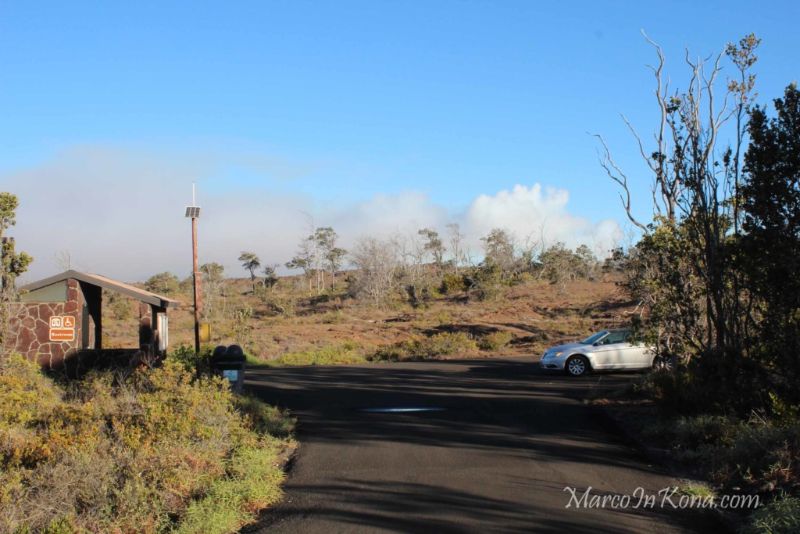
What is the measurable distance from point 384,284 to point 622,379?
146 ft

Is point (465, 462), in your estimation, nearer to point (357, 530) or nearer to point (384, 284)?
point (357, 530)

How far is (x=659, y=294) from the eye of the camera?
15.4m

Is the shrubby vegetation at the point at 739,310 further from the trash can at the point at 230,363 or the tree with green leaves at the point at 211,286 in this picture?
the tree with green leaves at the point at 211,286

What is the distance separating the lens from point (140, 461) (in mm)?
7980

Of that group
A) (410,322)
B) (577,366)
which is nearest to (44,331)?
(577,366)

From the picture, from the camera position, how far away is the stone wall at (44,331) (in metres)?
19.0

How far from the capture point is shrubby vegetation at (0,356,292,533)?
7008 millimetres

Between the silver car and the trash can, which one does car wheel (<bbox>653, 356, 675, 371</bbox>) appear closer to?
the silver car

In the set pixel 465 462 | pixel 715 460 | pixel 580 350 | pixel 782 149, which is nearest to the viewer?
pixel 715 460

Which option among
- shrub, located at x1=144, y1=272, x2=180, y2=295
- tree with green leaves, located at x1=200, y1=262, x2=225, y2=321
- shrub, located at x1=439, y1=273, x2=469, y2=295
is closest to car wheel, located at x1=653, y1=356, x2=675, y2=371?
tree with green leaves, located at x1=200, y1=262, x2=225, y2=321

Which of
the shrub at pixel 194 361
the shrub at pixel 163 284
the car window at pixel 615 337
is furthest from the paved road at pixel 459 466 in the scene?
the shrub at pixel 163 284

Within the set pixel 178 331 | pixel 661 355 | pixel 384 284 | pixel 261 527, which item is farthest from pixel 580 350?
pixel 384 284

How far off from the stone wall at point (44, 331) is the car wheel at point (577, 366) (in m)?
13.7

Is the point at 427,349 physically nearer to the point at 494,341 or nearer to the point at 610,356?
the point at 494,341
